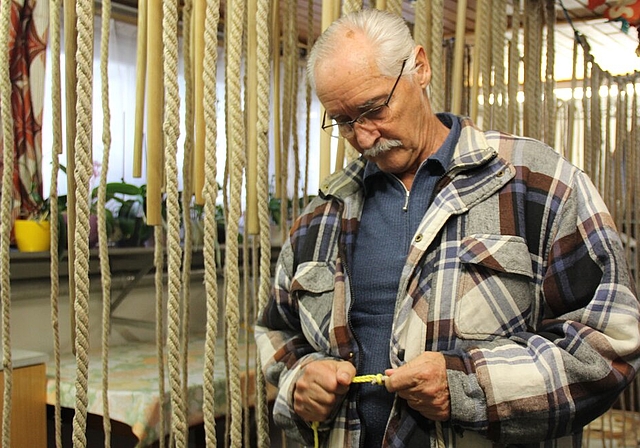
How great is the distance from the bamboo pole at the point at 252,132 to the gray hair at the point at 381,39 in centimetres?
15

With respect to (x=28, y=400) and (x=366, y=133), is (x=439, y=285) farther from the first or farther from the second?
(x=28, y=400)

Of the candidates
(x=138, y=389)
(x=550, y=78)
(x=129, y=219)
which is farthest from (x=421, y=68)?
(x=129, y=219)

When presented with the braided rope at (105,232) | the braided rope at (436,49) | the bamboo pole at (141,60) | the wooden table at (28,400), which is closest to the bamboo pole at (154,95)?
the braided rope at (105,232)

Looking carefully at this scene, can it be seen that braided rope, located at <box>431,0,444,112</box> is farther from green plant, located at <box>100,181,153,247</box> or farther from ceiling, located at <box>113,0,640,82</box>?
green plant, located at <box>100,181,153,247</box>

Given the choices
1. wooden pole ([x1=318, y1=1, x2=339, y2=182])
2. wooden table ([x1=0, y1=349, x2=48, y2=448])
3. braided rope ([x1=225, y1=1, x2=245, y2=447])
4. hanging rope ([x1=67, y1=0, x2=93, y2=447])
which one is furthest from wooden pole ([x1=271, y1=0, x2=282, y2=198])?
wooden table ([x1=0, y1=349, x2=48, y2=448])

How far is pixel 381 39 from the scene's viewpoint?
0.96 metres

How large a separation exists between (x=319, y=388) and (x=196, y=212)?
6.67 feet

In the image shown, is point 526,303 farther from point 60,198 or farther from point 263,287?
point 60,198

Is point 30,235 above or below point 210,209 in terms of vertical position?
below

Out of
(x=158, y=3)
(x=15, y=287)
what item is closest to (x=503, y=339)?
(x=158, y=3)

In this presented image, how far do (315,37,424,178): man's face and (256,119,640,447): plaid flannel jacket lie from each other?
72 mm

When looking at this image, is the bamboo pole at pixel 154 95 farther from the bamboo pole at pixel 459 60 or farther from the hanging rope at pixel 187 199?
the bamboo pole at pixel 459 60

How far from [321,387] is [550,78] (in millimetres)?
1293

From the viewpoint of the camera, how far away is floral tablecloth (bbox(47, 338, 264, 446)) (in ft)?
5.97
